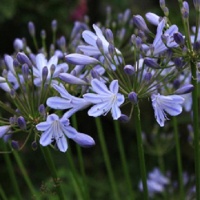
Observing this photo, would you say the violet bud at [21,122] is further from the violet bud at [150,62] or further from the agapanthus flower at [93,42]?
the violet bud at [150,62]

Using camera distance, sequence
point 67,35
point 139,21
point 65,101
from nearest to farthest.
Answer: point 65,101 < point 139,21 < point 67,35

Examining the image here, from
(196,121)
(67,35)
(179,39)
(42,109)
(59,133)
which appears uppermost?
(67,35)

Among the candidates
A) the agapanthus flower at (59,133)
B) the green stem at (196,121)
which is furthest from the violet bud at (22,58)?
the green stem at (196,121)

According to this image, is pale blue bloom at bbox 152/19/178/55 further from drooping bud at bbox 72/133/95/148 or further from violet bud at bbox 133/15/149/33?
drooping bud at bbox 72/133/95/148

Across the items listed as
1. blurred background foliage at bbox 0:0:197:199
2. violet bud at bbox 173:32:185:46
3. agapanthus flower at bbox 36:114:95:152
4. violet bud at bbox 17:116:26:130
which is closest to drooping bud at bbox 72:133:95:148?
agapanthus flower at bbox 36:114:95:152

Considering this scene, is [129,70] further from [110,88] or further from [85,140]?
[85,140]

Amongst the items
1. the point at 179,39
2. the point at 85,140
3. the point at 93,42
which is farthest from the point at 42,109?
the point at 179,39

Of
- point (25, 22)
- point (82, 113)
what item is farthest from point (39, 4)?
point (82, 113)

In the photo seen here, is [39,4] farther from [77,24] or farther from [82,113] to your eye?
[77,24]
